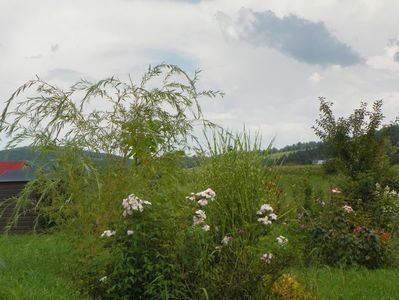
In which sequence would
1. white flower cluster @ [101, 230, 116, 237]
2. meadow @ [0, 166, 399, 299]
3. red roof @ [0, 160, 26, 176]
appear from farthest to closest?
red roof @ [0, 160, 26, 176] → meadow @ [0, 166, 399, 299] → white flower cluster @ [101, 230, 116, 237]

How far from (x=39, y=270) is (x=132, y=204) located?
4094mm

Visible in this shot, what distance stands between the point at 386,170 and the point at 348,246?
23.4 ft

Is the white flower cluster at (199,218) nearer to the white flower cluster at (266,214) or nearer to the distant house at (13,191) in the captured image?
the white flower cluster at (266,214)

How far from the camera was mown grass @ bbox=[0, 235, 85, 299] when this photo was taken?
7.15 metres

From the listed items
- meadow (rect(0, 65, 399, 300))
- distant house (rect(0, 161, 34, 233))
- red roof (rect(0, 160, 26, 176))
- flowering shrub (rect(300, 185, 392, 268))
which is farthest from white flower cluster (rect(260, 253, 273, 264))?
red roof (rect(0, 160, 26, 176))

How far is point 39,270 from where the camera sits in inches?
371

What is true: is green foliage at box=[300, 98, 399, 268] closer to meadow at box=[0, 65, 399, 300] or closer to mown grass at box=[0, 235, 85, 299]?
meadow at box=[0, 65, 399, 300]

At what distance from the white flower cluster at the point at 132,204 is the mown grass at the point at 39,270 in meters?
1.04

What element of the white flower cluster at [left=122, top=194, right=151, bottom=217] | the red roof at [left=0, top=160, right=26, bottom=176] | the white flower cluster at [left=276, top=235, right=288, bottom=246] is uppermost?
the red roof at [left=0, top=160, right=26, bottom=176]

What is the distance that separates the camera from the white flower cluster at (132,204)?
5.88 metres

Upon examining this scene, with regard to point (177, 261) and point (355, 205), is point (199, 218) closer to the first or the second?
point (177, 261)

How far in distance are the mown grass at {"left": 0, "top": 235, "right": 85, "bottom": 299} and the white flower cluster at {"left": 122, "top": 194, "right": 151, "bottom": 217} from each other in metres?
Result: 1.04

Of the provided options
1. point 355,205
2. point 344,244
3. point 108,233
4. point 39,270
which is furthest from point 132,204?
point 355,205

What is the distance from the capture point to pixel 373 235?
32.8 ft
